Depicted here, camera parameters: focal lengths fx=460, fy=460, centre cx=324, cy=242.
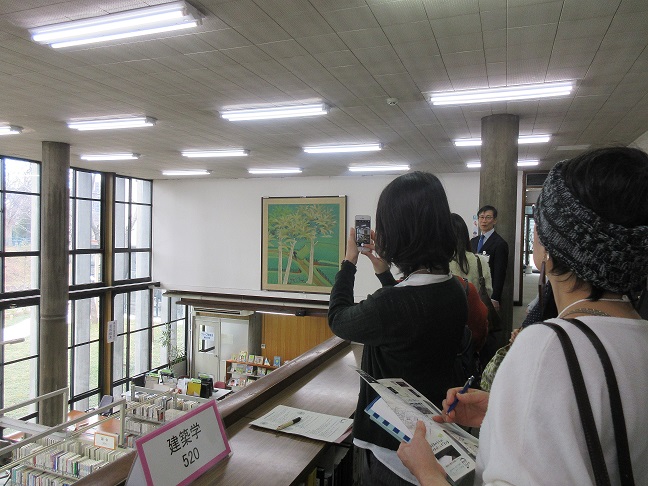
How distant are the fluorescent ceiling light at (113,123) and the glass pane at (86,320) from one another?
5.96 metres

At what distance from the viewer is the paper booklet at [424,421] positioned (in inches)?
39.1

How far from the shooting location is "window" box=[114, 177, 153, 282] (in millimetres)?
12742

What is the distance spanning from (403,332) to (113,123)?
6.65m

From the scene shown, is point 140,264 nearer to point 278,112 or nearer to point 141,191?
point 141,191

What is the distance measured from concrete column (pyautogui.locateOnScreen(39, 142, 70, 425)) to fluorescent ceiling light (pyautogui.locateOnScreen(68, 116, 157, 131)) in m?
1.88

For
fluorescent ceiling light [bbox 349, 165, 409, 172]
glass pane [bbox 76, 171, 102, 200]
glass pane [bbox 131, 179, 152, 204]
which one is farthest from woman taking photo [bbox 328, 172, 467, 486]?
glass pane [bbox 131, 179, 152, 204]

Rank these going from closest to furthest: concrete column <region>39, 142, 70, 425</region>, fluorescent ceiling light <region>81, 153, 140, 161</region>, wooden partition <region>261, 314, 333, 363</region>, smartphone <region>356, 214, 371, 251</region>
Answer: smartphone <region>356, 214, 371, 251</region> → concrete column <region>39, 142, 70, 425</region> → fluorescent ceiling light <region>81, 153, 140, 161</region> → wooden partition <region>261, 314, 333, 363</region>

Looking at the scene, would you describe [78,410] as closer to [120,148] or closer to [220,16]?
[120,148]

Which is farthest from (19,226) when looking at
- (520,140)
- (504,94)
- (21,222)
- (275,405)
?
(275,405)

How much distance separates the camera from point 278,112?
5.73m

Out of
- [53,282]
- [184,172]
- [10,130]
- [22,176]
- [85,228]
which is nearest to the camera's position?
[10,130]

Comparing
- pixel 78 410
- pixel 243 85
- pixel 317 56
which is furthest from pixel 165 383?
pixel 317 56

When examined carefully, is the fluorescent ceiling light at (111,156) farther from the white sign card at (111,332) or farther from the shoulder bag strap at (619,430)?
the shoulder bag strap at (619,430)

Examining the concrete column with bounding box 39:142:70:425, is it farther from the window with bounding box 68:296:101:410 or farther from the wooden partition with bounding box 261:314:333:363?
the wooden partition with bounding box 261:314:333:363
